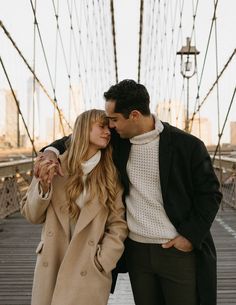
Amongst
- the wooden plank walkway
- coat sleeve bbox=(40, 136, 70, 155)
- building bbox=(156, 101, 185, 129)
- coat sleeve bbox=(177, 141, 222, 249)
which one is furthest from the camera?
building bbox=(156, 101, 185, 129)

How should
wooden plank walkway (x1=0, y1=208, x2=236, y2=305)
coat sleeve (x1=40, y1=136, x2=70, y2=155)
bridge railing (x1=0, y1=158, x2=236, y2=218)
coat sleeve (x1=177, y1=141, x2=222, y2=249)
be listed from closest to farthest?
coat sleeve (x1=177, y1=141, x2=222, y2=249) → coat sleeve (x1=40, y1=136, x2=70, y2=155) → wooden plank walkway (x1=0, y1=208, x2=236, y2=305) → bridge railing (x1=0, y1=158, x2=236, y2=218)

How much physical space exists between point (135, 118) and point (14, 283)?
1575 millimetres

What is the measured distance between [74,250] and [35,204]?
0.15 metres

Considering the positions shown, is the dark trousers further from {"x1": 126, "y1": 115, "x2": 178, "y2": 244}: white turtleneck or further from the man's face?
the man's face

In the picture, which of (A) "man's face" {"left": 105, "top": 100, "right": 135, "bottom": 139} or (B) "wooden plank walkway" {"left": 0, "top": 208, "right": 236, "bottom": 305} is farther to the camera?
(B) "wooden plank walkway" {"left": 0, "top": 208, "right": 236, "bottom": 305}

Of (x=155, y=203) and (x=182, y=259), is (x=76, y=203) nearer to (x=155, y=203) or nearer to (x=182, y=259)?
(x=155, y=203)

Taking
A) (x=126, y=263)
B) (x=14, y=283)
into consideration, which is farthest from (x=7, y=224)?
(x=126, y=263)

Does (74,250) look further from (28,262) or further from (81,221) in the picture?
(28,262)

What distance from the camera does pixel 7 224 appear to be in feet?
15.1

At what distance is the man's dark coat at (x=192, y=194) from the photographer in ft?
4.31

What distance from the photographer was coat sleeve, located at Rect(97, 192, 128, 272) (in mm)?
1335

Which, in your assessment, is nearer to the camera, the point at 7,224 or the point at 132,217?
the point at 132,217

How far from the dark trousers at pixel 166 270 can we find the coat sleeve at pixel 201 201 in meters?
0.06

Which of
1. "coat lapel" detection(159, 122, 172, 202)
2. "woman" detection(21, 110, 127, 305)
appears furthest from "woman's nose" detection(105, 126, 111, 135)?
"coat lapel" detection(159, 122, 172, 202)
